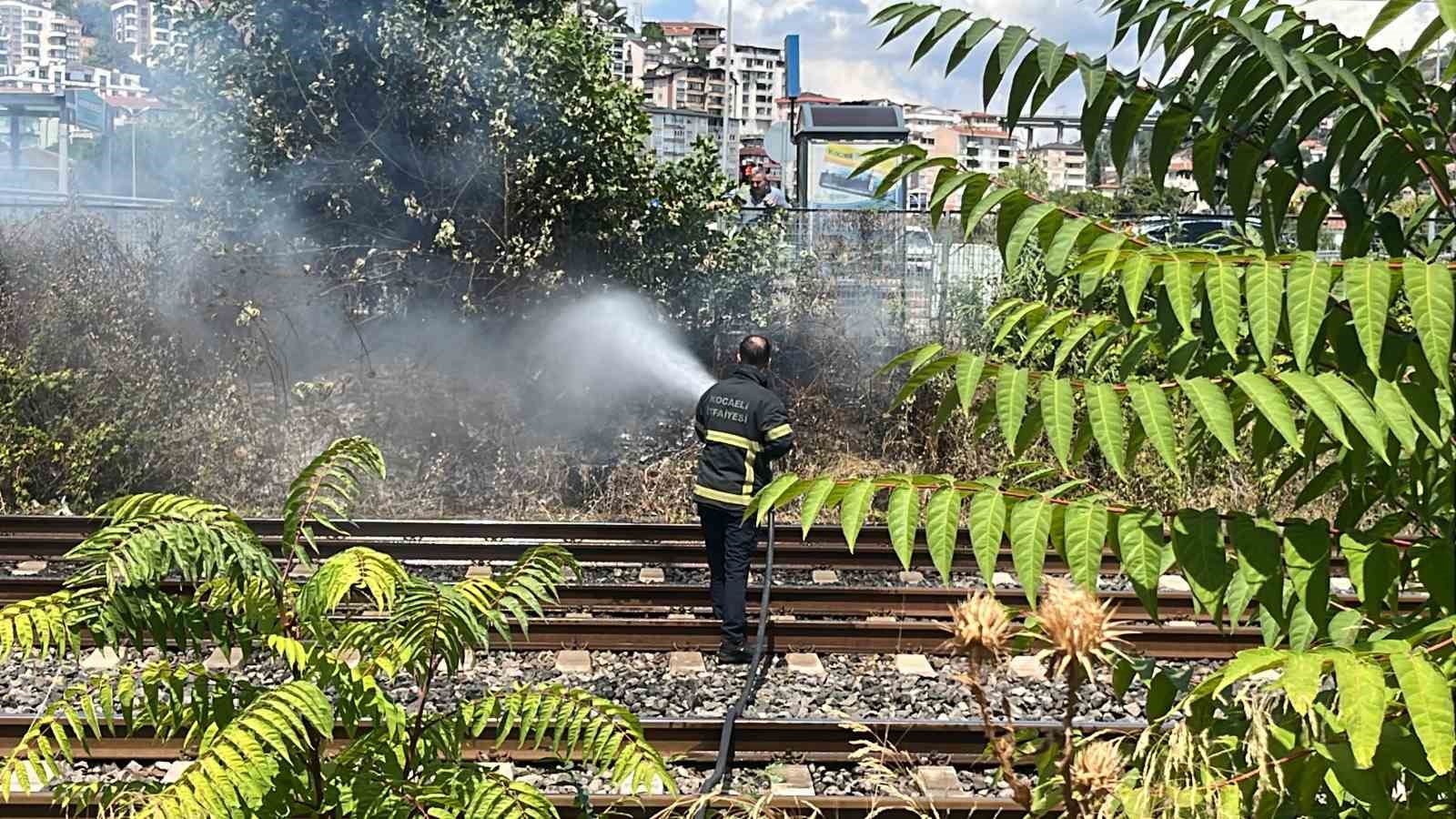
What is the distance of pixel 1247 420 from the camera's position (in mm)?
3230

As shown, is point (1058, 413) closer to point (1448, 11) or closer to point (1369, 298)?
point (1369, 298)

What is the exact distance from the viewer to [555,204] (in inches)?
629

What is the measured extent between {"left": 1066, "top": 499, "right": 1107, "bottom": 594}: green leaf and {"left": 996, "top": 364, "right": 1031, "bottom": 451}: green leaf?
0.54 feet

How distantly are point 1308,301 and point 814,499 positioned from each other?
3.20ft

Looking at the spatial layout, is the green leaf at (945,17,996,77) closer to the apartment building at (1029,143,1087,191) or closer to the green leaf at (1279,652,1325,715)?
the apartment building at (1029,143,1087,191)

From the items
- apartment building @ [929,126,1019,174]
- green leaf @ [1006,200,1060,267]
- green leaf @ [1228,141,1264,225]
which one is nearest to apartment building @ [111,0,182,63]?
apartment building @ [929,126,1019,174]

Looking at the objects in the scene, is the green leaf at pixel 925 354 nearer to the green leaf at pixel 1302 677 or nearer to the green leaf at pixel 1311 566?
the green leaf at pixel 1311 566

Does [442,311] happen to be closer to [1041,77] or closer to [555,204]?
[555,204]

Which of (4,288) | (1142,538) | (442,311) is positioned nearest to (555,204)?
(442,311)

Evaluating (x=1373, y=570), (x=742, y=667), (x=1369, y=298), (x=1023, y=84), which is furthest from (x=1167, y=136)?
(x=742, y=667)

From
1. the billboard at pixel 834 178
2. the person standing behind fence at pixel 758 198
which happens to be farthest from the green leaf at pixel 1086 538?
the billboard at pixel 834 178

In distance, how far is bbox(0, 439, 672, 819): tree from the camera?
3342 millimetres

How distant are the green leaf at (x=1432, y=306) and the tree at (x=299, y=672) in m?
2.18

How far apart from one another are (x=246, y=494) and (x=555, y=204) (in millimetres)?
4677
